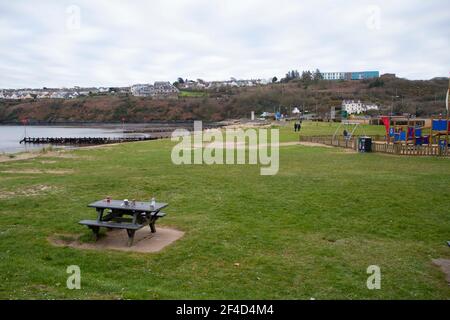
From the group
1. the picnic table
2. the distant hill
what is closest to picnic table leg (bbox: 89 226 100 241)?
the picnic table

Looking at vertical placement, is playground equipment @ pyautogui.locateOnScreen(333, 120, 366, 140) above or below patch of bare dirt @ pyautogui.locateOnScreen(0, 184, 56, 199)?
above

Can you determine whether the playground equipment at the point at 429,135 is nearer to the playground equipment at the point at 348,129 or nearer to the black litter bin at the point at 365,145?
the black litter bin at the point at 365,145

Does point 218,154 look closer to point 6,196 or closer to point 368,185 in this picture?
point 368,185

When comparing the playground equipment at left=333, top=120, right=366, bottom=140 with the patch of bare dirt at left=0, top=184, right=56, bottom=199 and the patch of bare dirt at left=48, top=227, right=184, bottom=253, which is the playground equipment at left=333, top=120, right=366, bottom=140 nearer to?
the patch of bare dirt at left=0, top=184, right=56, bottom=199

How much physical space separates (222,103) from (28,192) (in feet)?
502

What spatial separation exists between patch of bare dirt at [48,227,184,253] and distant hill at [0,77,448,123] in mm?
109377

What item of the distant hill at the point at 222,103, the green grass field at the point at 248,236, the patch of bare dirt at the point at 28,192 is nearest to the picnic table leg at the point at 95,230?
the green grass field at the point at 248,236

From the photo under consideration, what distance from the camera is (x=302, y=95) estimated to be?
473ft

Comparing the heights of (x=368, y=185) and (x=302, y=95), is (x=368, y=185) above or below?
below

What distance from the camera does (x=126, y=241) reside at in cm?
866

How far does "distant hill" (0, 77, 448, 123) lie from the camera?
5246 inches

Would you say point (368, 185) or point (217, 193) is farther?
point (368, 185)
